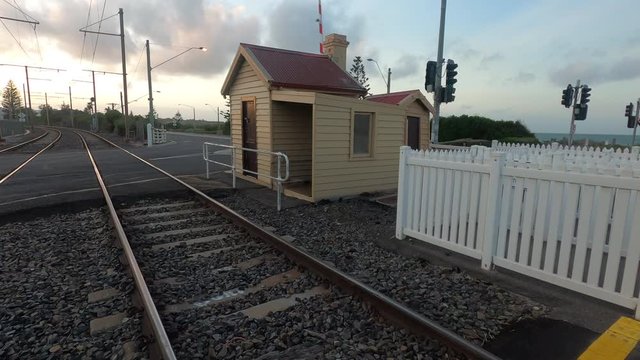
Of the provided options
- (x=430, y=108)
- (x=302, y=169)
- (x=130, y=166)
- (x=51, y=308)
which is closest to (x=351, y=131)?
(x=302, y=169)

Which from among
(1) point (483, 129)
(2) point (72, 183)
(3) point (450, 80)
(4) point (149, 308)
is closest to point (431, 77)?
(3) point (450, 80)

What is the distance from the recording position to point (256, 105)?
33.6 ft

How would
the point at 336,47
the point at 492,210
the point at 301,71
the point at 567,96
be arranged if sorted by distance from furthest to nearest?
the point at 567,96, the point at 336,47, the point at 301,71, the point at 492,210

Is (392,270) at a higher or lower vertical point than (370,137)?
lower

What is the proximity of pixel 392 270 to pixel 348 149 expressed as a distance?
4.71 metres

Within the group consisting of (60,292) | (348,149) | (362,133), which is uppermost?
(362,133)

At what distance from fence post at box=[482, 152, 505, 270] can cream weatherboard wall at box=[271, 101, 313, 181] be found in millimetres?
6278

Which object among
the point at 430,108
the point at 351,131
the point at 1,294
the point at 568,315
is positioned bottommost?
the point at 1,294

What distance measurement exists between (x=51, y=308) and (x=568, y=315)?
4883 millimetres

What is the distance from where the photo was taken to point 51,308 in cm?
384

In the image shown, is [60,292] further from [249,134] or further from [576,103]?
[576,103]

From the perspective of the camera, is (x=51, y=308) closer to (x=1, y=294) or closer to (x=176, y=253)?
(x=1, y=294)

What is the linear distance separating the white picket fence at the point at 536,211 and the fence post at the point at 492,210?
0.01 metres

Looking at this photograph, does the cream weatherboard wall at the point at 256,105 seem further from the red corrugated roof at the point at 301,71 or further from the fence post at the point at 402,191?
the fence post at the point at 402,191
